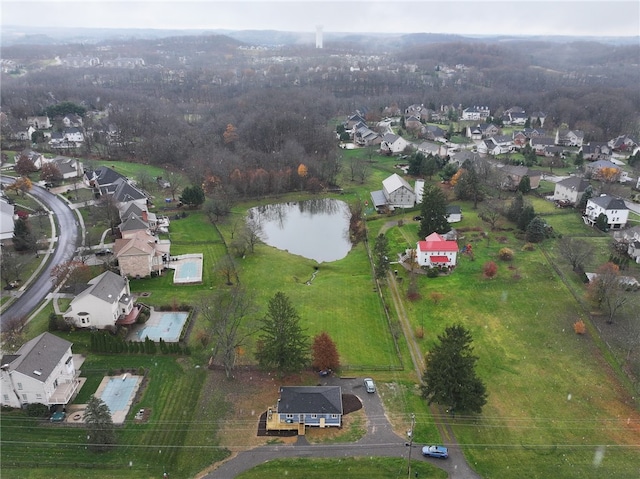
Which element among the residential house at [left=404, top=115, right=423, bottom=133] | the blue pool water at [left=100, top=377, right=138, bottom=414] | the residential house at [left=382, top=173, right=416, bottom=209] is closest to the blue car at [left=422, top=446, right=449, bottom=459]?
the blue pool water at [left=100, top=377, right=138, bottom=414]

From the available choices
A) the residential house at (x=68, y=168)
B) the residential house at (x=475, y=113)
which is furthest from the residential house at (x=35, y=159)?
the residential house at (x=475, y=113)

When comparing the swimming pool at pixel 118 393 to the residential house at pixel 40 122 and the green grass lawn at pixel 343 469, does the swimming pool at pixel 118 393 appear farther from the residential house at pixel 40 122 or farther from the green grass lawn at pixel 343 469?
the residential house at pixel 40 122

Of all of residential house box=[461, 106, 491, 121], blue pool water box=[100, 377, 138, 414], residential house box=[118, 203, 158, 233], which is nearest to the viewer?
blue pool water box=[100, 377, 138, 414]

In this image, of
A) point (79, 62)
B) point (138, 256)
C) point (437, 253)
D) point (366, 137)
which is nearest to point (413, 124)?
point (366, 137)

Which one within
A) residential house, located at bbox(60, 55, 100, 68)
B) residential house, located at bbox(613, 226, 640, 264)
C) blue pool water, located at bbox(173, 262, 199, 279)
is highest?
residential house, located at bbox(60, 55, 100, 68)

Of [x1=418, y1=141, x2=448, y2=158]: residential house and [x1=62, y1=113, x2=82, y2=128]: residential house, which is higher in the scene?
[x1=62, y1=113, x2=82, y2=128]: residential house

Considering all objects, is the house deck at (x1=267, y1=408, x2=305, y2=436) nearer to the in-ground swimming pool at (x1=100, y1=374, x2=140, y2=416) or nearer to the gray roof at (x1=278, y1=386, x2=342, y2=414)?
the gray roof at (x1=278, y1=386, x2=342, y2=414)
